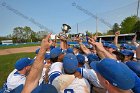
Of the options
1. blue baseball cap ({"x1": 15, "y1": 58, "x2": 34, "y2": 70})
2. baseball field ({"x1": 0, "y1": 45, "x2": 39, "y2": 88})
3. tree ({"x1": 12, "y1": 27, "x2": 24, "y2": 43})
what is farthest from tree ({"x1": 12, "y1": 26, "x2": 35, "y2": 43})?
blue baseball cap ({"x1": 15, "y1": 58, "x2": 34, "y2": 70})

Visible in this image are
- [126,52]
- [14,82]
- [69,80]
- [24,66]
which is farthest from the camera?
[126,52]

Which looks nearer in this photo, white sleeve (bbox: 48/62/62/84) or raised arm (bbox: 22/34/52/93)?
raised arm (bbox: 22/34/52/93)

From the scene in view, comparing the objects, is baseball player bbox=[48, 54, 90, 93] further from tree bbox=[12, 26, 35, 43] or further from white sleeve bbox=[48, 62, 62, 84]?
tree bbox=[12, 26, 35, 43]

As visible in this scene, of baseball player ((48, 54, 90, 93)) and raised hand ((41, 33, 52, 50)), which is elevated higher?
raised hand ((41, 33, 52, 50))

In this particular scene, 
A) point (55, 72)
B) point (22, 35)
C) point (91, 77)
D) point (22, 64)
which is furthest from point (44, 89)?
point (22, 35)

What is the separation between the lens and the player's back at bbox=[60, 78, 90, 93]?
3693 mm

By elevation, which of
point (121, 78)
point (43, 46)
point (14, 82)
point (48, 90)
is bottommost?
point (14, 82)

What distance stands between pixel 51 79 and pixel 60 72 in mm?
224

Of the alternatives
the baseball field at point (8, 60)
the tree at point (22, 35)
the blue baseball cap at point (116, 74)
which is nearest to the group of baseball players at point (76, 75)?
the blue baseball cap at point (116, 74)

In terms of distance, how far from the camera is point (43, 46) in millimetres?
2830

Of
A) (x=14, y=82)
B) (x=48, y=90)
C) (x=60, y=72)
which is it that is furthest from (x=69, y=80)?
(x=14, y=82)

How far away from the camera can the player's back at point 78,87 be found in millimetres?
3693

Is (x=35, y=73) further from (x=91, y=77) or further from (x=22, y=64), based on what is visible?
(x=22, y=64)

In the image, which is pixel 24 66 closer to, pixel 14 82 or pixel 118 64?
pixel 14 82
